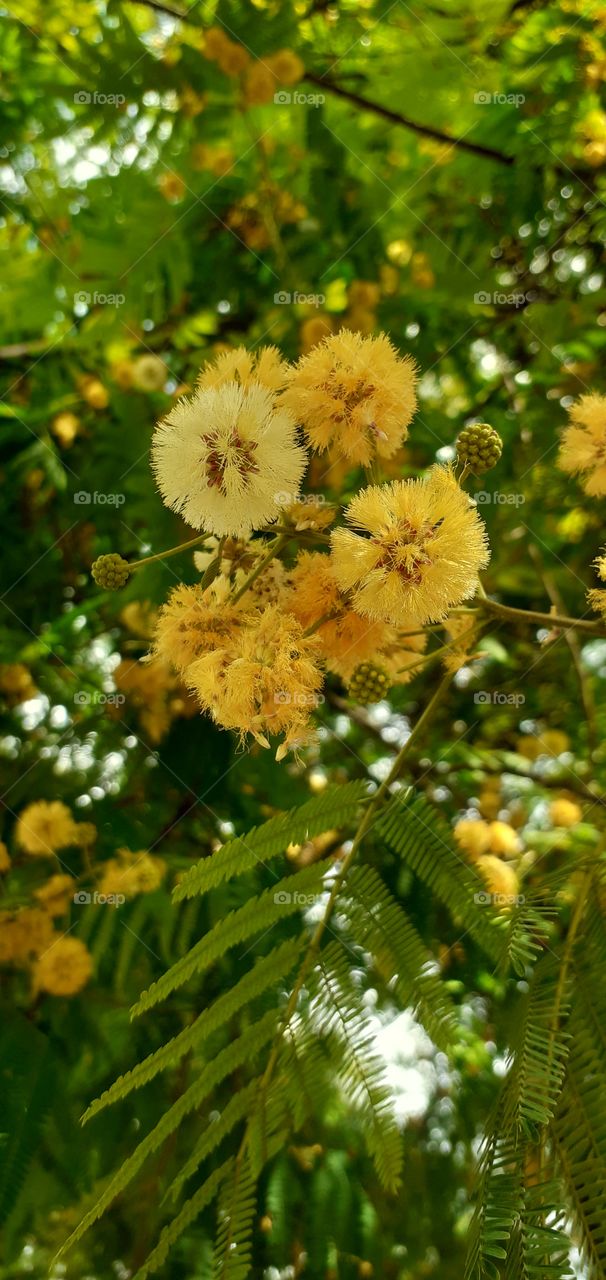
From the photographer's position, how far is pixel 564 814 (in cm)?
316

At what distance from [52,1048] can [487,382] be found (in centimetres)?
268

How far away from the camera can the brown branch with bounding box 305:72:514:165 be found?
3.19 metres

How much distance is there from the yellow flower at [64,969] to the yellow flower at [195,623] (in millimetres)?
1320

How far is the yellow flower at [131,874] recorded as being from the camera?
8.50ft

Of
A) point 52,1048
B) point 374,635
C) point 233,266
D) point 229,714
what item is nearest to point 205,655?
point 229,714

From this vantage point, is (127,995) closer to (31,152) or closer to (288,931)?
(288,931)

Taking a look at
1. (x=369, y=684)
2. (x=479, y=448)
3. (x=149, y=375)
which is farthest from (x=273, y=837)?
(x=149, y=375)

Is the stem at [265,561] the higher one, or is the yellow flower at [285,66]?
the yellow flower at [285,66]

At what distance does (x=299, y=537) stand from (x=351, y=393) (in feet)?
0.80

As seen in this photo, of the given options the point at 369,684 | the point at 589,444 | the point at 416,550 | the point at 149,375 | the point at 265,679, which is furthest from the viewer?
the point at 149,375

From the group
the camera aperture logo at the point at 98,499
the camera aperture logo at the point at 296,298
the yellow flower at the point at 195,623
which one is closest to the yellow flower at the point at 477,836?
the yellow flower at the point at 195,623

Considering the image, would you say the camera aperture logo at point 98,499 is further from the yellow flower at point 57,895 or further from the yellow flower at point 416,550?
the yellow flower at point 416,550

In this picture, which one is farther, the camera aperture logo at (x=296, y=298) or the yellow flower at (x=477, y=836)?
the camera aperture logo at (x=296, y=298)

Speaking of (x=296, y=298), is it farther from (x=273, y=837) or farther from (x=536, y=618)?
(x=273, y=837)
